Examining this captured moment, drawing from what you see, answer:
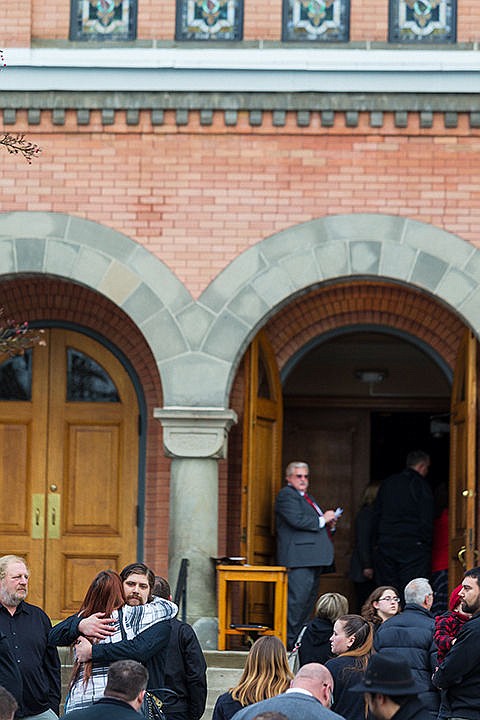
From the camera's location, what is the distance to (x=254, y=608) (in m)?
15.5

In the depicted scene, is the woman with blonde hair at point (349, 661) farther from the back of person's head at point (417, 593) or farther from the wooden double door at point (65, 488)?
the wooden double door at point (65, 488)

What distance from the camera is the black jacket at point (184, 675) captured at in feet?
32.0

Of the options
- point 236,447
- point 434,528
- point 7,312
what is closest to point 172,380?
point 236,447

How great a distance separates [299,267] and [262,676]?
6602mm

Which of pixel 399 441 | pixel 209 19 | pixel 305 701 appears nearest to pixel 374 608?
pixel 305 701

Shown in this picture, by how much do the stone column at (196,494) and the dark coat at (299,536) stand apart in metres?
0.79

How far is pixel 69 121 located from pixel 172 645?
21.4ft

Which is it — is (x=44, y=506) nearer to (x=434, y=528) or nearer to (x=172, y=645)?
(x=434, y=528)

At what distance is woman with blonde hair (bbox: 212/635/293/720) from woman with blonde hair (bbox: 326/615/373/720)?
0.76m

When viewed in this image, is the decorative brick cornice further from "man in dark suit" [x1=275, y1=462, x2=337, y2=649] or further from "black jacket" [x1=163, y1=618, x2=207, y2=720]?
"black jacket" [x1=163, y1=618, x2=207, y2=720]

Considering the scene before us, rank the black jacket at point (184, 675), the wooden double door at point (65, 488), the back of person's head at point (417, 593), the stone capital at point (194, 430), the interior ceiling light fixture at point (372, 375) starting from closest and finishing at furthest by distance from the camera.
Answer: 1. the black jacket at point (184, 675)
2. the back of person's head at point (417, 593)
3. the stone capital at point (194, 430)
4. the wooden double door at point (65, 488)
5. the interior ceiling light fixture at point (372, 375)

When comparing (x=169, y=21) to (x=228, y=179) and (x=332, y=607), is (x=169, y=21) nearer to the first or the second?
Answer: (x=228, y=179)

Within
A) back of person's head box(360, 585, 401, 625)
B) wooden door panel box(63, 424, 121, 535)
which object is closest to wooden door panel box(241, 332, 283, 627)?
wooden door panel box(63, 424, 121, 535)

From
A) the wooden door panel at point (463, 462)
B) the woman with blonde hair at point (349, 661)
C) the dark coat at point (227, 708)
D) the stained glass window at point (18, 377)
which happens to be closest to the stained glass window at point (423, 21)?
the wooden door panel at point (463, 462)
